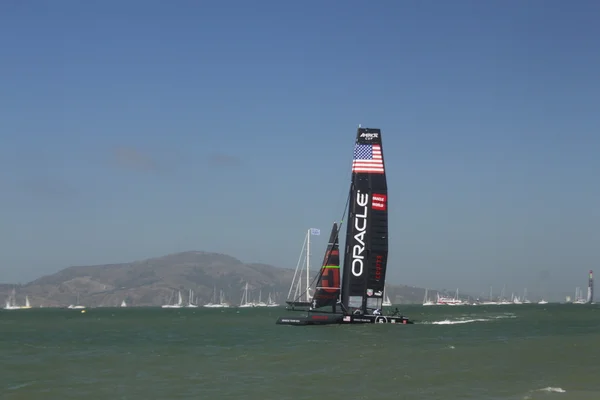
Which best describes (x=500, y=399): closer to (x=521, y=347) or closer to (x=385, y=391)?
(x=385, y=391)

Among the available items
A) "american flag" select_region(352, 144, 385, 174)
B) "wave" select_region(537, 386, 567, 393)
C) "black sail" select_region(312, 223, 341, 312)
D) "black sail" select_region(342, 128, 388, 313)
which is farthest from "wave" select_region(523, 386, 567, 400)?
"black sail" select_region(312, 223, 341, 312)

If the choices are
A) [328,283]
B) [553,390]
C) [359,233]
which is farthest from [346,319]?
[553,390]

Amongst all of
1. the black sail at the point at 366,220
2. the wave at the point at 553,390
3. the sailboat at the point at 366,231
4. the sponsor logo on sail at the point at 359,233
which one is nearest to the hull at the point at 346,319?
the sailboat at the point at 366,231

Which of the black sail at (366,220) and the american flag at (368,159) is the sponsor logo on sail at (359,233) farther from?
the american flag at (368,159)

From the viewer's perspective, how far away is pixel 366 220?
73.4m

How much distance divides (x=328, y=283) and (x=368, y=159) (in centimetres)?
1259

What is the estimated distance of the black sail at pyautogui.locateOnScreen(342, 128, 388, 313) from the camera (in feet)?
241

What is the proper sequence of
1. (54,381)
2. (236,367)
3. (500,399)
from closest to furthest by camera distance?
(500,399) → (54,381) → (236,367)

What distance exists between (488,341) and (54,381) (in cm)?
3322

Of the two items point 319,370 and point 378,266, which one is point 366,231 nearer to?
point 378,266

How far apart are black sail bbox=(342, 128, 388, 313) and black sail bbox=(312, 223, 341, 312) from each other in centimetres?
259

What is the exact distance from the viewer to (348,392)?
33.7 m

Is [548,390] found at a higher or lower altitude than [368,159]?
lower

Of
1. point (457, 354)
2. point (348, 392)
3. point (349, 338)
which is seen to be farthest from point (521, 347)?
point (348, 392)
